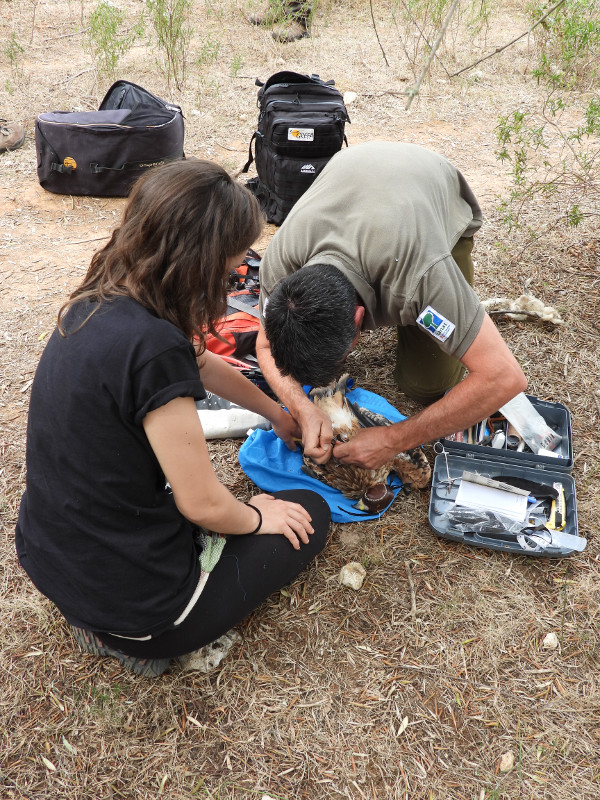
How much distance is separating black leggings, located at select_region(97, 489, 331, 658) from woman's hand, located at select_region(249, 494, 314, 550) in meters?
0.03

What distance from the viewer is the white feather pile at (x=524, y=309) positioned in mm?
3998

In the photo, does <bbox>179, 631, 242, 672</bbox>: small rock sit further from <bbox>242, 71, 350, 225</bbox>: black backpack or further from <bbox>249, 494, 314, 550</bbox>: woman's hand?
<bbox>242, 71, 350, 225</bbox>: black backpack

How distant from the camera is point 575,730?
7.12 ft

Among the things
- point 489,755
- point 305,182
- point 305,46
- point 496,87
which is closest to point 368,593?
point 489,755

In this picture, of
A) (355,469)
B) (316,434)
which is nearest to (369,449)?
(355,469)

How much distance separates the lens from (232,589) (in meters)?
2.24

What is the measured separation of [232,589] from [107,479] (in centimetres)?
69

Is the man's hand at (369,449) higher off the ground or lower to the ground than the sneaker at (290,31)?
lower

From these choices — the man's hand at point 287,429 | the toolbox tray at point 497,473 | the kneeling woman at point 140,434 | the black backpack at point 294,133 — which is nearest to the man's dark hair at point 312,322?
the kneeling woman at point 140,434

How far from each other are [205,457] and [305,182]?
361 cm

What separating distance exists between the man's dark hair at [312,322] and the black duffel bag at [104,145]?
12.8ft

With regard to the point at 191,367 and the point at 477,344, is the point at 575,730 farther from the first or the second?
the point at 191,367

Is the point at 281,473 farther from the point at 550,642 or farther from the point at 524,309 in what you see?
the point at 524,309

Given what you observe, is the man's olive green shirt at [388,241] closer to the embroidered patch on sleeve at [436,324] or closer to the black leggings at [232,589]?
the embroidered patch on sleeve at [436,324]
